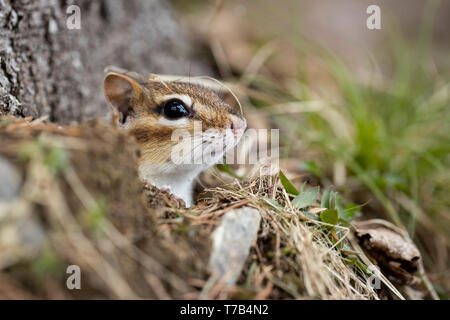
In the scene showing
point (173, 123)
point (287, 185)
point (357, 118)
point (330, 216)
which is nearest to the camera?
point (330, 216)

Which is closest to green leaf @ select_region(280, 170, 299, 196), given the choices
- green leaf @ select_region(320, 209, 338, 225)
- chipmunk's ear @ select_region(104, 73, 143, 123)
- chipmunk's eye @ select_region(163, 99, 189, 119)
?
green leaf @ select_region(320, 209, 338, 225)

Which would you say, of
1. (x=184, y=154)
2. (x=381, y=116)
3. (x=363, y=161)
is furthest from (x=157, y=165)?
(x=381, y=116)

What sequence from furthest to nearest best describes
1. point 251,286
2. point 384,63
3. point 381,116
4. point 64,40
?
point 384,63 < point 381,116 < point 64,40 < point 251,286

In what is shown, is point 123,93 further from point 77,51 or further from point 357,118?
point 357,118

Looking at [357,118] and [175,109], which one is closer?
[175,109]

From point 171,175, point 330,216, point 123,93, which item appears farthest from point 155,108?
point 330,216

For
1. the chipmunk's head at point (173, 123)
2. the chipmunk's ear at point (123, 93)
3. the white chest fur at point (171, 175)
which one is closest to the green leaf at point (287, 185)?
the chipmunk's head at point (173, 123)
